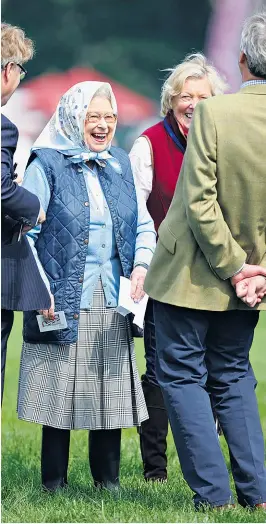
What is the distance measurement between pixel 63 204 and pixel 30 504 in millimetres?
1177

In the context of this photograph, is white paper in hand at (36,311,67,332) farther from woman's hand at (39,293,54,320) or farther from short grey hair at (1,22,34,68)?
short grey hair at (1,22,34,68)

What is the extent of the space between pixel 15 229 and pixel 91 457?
1.16 m

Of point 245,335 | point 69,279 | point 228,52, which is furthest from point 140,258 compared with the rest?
point 228,52

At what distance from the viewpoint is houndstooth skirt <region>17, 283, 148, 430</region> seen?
4293 mm

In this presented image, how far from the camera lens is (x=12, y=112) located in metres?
9.54

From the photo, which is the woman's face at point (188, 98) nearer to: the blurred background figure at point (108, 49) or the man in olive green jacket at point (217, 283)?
the man in olive green jacket at point (217, 283)

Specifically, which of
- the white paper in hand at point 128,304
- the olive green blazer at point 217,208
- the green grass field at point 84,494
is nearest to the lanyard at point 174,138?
the white paper in hand at point 128,304

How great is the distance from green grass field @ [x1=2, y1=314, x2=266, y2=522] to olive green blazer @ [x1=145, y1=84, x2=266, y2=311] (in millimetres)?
751

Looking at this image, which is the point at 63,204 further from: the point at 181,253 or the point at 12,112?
the point at 12,112

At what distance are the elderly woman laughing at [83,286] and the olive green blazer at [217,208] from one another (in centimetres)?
46

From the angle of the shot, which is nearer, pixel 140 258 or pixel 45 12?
pixel 140 258

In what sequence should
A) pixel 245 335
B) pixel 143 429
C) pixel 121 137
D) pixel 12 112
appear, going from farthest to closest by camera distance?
pixel 121 137
pixel 12 112
pixel 143 429
pixel 245 335

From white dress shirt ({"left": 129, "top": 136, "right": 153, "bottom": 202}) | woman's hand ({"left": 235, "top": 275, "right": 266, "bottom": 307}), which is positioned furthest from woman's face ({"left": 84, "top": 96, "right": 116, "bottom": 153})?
woman's hand ({"left": 235, "top": 275, "right": 266, "bottom": 307})

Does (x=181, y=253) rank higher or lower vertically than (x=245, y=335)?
higher
